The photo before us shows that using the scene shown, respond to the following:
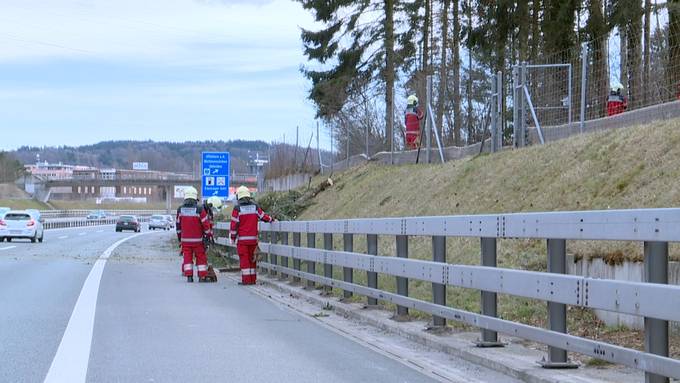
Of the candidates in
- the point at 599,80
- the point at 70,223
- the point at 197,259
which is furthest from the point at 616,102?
the point at 70,223

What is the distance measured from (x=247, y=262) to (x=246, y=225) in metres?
0.70

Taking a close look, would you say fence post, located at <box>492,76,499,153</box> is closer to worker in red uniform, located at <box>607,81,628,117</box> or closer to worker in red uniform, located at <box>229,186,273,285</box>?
worker in red uniform, located at <box>607,81,628,117</box>

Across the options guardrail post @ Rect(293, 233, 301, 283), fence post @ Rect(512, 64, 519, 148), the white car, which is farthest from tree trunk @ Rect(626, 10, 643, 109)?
the white car

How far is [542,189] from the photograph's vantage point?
13531mm

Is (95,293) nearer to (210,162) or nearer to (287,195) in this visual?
(287,195)

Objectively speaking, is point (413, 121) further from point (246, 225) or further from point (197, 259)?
point (197, 259)

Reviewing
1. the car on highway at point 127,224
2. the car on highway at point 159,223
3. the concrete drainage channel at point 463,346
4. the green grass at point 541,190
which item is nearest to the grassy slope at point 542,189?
the green grass at point 541,190

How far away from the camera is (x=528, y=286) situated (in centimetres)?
732

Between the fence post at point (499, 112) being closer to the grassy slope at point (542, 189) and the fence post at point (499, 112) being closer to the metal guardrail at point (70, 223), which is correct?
the grassy slope at point (542, 189)

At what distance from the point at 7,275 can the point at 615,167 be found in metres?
12.4

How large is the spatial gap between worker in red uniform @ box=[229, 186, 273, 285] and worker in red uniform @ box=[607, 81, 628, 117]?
628cm

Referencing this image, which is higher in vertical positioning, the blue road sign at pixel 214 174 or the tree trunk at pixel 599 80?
the tree trunk at pixel 599 80

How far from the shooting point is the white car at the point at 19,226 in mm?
40625

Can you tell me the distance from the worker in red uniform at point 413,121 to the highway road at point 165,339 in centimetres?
879
